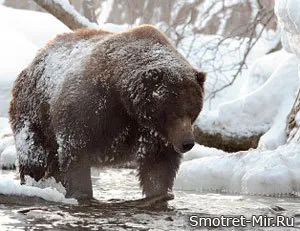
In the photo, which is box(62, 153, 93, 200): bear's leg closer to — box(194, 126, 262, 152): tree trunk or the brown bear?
the brown bear

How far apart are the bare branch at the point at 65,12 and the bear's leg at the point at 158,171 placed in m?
7.57

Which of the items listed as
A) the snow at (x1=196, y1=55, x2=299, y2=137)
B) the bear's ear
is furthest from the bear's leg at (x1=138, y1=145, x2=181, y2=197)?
the snow at (x1=196, y1=55, x2=299, y2=137)

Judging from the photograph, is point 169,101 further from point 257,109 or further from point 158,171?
point 257,109

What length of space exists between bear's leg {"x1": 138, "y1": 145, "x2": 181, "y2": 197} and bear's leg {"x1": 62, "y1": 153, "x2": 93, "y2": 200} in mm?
434

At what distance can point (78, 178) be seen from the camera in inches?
237

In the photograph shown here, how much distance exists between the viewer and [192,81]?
18.6 feet

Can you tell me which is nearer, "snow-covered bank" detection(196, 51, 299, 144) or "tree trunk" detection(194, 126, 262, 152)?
"tree trunk" detection(194, 126, 262, 152)

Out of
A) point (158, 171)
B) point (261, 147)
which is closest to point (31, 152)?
point (158, 171)

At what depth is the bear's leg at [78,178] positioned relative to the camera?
19.6ft

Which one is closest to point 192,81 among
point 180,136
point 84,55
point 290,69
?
point 180,136

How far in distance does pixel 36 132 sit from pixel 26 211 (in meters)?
1.49

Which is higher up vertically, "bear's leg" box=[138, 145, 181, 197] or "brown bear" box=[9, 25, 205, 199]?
"brown bear" box=[9, 25, 205, 199]

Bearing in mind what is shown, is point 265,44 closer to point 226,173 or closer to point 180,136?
point 226,173

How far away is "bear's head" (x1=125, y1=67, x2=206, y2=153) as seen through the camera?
18.2 feet
